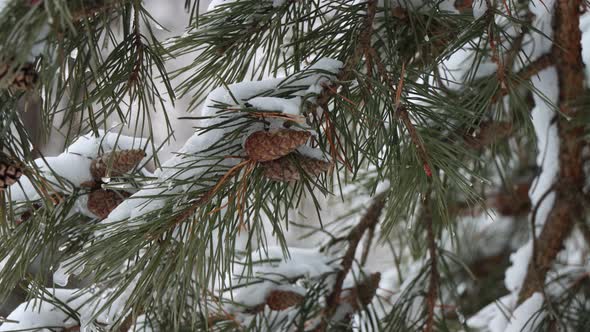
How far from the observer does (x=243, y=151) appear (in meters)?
0.68

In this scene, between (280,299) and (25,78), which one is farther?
(280,299)

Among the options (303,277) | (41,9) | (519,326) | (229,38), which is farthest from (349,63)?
(519,326)

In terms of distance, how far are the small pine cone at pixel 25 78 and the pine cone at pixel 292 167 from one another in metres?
0.22

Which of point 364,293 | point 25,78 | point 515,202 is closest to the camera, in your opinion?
point 25,78

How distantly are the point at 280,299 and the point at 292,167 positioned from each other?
1.42 ft

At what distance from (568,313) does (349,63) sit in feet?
2.13

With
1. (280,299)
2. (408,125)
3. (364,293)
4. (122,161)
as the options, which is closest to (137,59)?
(122,161)

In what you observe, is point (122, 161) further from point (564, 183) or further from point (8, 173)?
point (564, 183)

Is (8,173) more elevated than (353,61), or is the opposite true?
(353,61)

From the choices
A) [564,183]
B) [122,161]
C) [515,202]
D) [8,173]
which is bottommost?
[8,173]

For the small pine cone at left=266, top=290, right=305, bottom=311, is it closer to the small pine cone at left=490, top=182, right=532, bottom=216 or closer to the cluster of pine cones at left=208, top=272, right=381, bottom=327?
the cluster of pine cones at left=208, top=272, right=381, bottom=327

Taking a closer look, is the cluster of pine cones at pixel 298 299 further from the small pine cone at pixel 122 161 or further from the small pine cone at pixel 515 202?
the small pine cone at pixel 515 202

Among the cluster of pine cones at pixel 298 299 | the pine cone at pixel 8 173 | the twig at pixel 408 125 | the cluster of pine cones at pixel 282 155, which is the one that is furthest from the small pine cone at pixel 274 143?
the cluster of pine cones at pixel 298 299

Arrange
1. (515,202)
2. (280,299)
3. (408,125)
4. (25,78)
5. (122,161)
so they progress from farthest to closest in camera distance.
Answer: (515,202) < (280,299) < (122,161) < (408,125) < (25,78)
